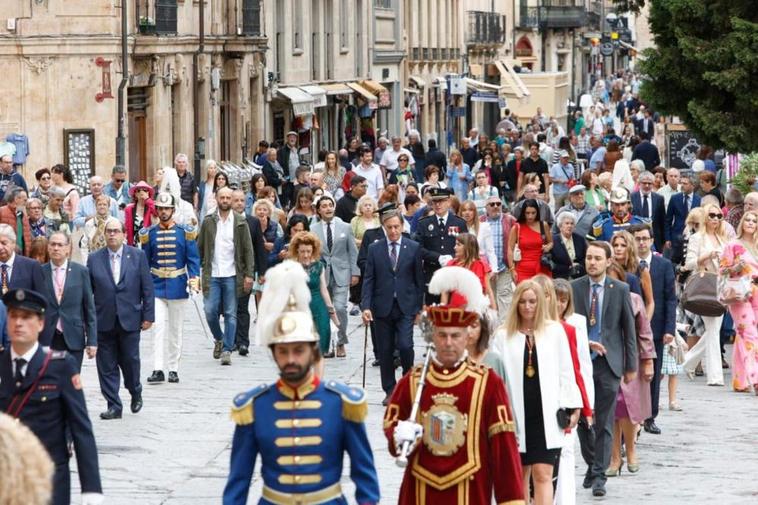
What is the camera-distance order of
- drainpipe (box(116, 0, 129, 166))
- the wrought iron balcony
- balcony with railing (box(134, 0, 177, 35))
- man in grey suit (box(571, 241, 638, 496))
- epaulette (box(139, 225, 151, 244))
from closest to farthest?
man in grey suit (box(571, 241, 638, 496))
epaulette (box(139, 225, 151, 244))
drainpipe (box(116, 0, 129, 166))
balcony with railing (box(134, 0, 177, 35))
the wrought iron balcony

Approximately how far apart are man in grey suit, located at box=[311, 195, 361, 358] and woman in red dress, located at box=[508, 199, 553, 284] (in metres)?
1.54

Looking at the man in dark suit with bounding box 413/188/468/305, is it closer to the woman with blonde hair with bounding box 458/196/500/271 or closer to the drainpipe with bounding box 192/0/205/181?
the woman with blonde hair with bounding box 458/196/500/271

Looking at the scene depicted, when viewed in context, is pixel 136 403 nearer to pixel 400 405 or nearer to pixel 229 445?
pixel 229 445

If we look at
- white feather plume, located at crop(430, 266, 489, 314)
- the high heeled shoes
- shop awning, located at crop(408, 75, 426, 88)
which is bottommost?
the high heeled shoes

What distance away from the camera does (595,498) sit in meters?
13.0

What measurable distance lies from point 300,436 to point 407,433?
70 centimetres

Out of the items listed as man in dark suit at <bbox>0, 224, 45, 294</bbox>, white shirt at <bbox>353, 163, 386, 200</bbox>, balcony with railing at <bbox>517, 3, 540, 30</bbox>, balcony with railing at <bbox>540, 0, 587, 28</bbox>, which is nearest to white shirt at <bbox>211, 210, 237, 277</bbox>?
man in dark suit at <bbox>0, 224, 45, 294</bbox>

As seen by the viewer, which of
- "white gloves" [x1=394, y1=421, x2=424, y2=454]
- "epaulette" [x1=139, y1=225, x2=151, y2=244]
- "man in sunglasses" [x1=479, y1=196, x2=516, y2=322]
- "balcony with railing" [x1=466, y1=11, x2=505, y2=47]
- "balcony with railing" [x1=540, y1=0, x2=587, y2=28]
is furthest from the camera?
"balcony with railing" [x1=540, y1=0, x2=587, y2=28]

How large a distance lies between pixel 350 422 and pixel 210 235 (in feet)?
38.1

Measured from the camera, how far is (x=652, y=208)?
Answer: 74.7 ft

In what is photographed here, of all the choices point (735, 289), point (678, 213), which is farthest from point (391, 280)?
point (678, 213)

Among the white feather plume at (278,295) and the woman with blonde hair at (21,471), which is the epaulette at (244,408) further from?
the woman with blonde hair at (21,471)

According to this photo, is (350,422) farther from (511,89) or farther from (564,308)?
(511,89)

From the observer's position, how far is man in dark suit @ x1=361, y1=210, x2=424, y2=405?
16859 millimetres
